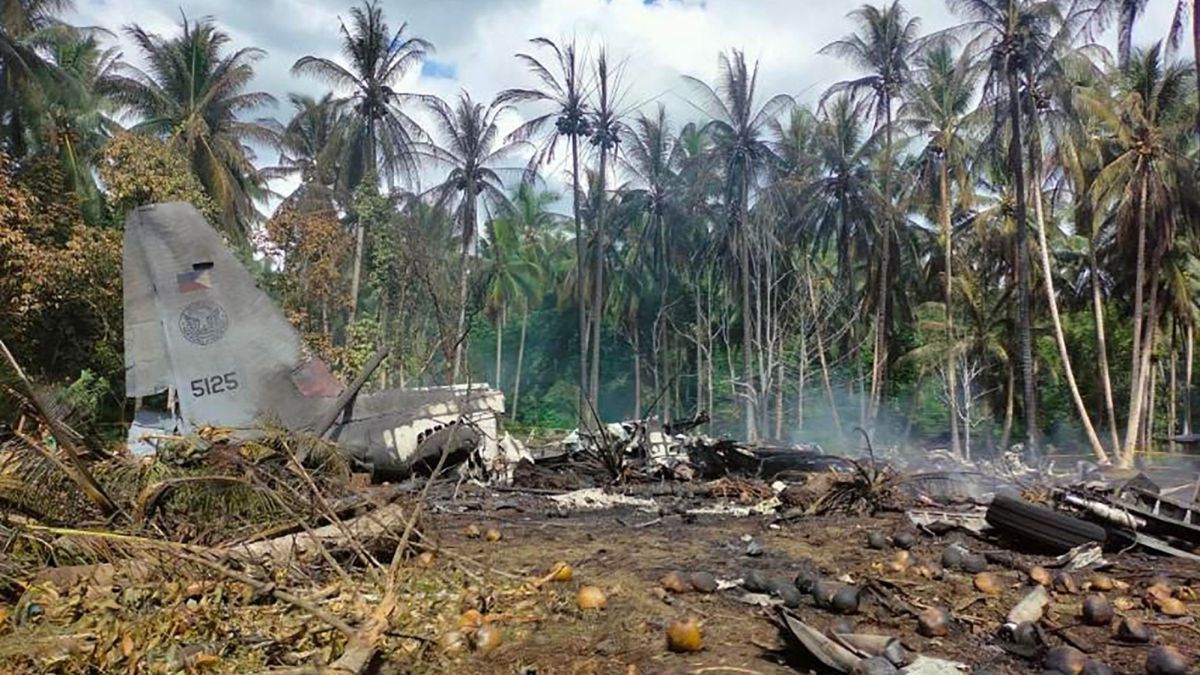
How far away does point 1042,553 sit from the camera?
6730mm

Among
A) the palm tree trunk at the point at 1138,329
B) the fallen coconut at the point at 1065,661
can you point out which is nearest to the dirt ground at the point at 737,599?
the fallen coconut at the point at 1065,661

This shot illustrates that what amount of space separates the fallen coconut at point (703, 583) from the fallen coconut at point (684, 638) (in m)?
1.16

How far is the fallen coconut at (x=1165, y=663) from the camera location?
3.83 meters

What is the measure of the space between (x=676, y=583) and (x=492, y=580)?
4.38 ft

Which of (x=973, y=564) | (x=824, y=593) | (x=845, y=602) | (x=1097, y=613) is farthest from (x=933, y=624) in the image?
(x=973, y=564)

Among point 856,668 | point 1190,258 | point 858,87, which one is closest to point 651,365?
point 858,87

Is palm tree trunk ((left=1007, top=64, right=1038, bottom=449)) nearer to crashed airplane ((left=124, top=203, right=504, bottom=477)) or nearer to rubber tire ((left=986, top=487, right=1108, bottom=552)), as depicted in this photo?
rubber tire ((left=986, top=487, right=1108, bottom=552))

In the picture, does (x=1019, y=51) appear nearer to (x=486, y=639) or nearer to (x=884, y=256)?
(x=884, y=256)

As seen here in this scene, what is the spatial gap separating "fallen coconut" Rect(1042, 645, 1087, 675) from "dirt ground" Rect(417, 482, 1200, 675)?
5.4 inches

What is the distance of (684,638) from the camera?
4289 mm

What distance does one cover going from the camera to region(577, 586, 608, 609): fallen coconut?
508 centimetres

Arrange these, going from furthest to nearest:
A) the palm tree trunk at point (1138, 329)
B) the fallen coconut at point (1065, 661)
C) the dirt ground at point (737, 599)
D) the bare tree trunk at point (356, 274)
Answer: the bare tree trunk at point (356, 274), the palm tree trunk at point (1138, 329), the dirt ground at point (737, 599), the fallen coconut at point (1065, 661)

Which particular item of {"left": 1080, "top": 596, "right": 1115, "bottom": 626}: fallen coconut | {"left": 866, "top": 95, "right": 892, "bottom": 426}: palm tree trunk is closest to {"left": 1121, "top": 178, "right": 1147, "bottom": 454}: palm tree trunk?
{"left": 866, "top": 95, "right": 892, "bottom": 426}: palm tree trunk

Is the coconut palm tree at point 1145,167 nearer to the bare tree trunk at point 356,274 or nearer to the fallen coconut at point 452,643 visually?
the bare tree trunk at point 356,274
